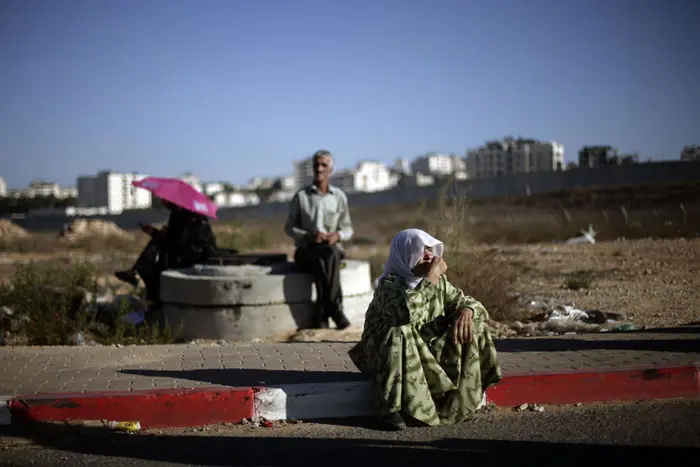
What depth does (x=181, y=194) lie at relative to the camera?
1018cm

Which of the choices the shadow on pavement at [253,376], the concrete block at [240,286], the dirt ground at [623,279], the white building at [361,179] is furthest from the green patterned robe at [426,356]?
the white building at [361,179]

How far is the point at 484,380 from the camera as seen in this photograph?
17.3 ft

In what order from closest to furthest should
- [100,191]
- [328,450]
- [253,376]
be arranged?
Result: [328,450], [253,376], [100,191]

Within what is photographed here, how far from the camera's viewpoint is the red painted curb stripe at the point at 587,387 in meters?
5.53

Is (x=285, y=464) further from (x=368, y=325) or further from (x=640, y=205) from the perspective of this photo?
(x=640, y=205)

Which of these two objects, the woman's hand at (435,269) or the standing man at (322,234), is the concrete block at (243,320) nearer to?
the standing man at (322,234)

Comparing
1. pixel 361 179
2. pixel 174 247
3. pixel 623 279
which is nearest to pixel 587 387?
pixel 174 247

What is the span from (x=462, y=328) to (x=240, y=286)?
406cm

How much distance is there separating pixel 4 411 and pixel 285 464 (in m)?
2.02

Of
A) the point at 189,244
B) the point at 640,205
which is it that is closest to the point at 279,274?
the point at 189,244

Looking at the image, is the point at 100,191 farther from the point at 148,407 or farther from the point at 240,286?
the point at 148,407

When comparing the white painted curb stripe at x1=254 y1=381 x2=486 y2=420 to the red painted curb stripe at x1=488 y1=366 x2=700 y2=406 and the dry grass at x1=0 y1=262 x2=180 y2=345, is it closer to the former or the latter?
the red painted curb stripe at x1=488 y1=366 x2=700 y2=406

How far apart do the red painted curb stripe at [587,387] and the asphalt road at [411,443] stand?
0.19 m

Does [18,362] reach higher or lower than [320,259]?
lower
